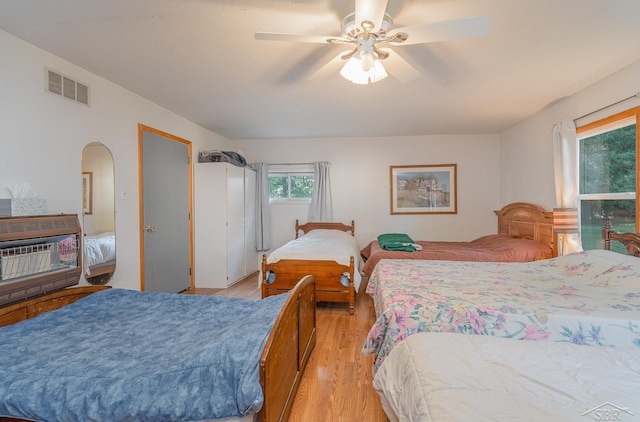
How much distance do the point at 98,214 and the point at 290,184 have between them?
118 inches

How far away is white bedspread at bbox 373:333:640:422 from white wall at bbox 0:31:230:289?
107 inches

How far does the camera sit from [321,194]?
495 cm

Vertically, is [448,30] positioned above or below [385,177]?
above

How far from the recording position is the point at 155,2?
1.62 meters

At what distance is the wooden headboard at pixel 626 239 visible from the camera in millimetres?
2133

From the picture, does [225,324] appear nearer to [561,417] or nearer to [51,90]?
[561,417]

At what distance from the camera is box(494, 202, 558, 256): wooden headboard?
339cm

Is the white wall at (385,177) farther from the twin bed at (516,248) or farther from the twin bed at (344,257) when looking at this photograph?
the twin bed at (344,257)

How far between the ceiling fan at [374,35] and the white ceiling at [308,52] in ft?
0.48

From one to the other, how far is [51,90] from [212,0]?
1629 mm

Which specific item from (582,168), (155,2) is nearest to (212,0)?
(155,2)

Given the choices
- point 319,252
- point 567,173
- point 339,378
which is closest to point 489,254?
point 567,173

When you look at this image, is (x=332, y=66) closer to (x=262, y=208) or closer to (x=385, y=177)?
(x=385, y=177)

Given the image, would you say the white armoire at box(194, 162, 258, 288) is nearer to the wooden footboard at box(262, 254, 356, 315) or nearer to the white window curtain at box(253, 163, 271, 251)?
the white window curtain at box(253, 163, 271, 251)
